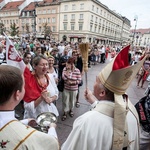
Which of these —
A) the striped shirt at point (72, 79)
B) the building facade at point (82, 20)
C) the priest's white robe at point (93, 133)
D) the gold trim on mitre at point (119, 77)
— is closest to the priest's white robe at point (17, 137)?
the priest's white robe at point (93, 133)

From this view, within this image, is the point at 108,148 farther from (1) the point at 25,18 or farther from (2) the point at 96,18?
(1) the point at 25,18

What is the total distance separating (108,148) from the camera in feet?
3.79

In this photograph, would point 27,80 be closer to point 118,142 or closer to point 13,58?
point 13,58

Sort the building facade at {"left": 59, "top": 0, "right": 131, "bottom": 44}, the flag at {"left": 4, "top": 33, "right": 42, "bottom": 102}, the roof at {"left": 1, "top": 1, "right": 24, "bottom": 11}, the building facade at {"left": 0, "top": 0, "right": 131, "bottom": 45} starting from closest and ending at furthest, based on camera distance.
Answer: the flag at {"left": 4, "top": 33, "right": 42, "bottom": 102} < the building facade at {"left": 59, "top": 0, "right": 131, "bottom": 44} < the building facade at {"left": 0, "top": 0, "right": 131, "bottom": 45} < the roof at {"left": 1, "top": 1, "right": 24, "bottom": 11}

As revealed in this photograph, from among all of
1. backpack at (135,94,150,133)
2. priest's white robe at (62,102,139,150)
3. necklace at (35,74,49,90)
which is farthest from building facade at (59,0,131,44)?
priest's white robe at (62,102,139,150)

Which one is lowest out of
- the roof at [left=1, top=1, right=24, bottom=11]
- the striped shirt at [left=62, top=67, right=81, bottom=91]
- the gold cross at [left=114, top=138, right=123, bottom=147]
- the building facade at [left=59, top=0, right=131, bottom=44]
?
the striped shirt at [left=62, top=67, right=81, bottom=91]

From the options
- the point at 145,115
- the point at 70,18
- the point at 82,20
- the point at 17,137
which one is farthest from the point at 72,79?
the point at 70,18

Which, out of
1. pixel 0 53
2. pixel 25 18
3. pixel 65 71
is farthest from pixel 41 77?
pixel 25 18

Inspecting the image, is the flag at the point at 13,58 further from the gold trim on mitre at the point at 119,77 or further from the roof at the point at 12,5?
the roof at the point at 12,5

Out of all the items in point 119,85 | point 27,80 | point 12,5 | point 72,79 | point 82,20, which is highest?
point 12,5

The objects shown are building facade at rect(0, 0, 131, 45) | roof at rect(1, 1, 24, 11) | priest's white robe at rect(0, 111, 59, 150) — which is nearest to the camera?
priest's white robe at rect(0, 111, 59, 150)

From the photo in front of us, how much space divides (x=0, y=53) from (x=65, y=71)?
11.0ft

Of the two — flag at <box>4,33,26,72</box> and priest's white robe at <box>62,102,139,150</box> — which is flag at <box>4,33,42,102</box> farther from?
priest's white robe at <box>62,102,139,150</box>

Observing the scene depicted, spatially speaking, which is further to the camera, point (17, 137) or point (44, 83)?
point (44, 83)
